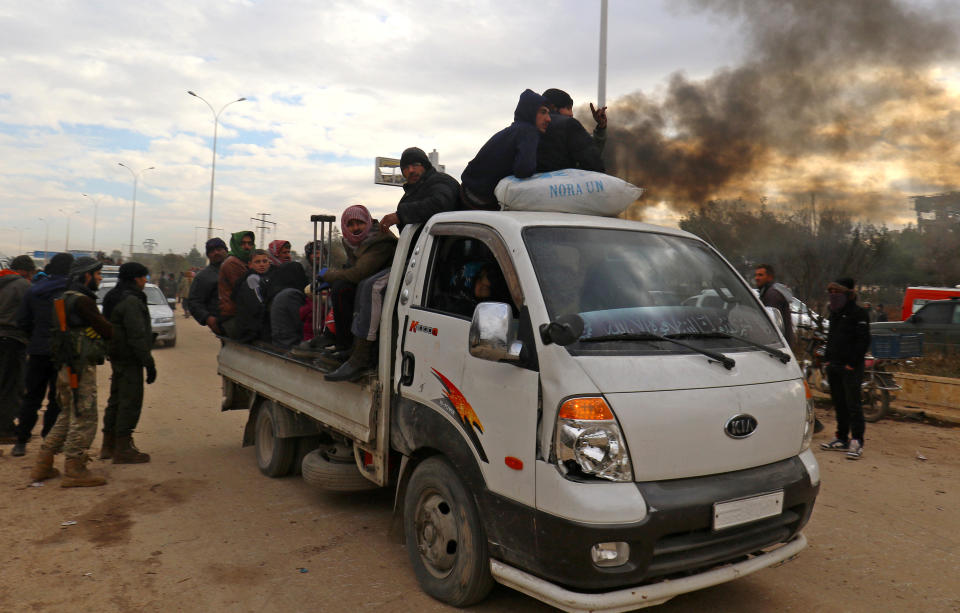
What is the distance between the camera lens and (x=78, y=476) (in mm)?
5770

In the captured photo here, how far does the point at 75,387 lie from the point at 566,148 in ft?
15.0

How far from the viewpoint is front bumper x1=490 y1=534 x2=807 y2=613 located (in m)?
2.78

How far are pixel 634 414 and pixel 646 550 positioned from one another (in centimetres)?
56

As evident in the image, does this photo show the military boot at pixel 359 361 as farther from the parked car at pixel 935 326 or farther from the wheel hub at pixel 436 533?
the parked car at pixel 935 326

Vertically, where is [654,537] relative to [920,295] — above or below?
below

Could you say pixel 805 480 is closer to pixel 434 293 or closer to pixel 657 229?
pixel 657 229

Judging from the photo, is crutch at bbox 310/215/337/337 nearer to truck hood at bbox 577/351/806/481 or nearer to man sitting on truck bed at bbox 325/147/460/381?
man sitting on truck bed at bbox 325/147/460/381

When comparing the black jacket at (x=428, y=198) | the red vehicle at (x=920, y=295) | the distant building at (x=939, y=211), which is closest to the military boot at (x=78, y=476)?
the black jacket at (x=428, y=198)

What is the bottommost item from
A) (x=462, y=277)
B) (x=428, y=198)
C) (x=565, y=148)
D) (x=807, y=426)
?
(x=807, y=426)

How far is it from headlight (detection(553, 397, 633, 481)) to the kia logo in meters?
0.55

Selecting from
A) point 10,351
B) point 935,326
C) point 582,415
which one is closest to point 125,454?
point 10,351

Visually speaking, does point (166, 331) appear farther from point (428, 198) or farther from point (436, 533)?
point (436, 533)

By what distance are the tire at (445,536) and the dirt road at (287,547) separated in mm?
149

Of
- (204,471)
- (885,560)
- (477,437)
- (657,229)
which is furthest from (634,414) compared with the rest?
(204,471)
